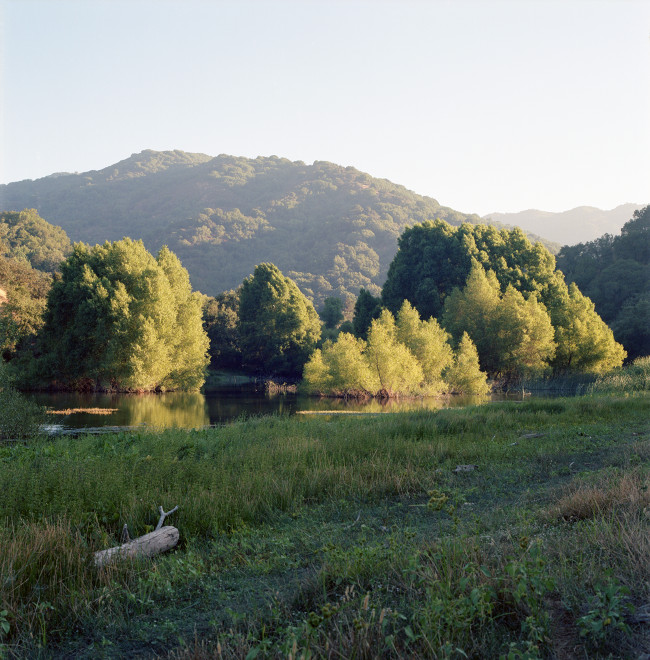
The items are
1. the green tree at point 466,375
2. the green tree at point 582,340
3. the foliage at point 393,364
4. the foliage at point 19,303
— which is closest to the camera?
the foliage at point 19,303

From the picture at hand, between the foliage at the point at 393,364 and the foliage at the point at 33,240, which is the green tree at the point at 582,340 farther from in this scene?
the foliage at the point at 33,240

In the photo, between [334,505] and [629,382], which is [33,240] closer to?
[629,382]

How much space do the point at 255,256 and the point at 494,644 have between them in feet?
385

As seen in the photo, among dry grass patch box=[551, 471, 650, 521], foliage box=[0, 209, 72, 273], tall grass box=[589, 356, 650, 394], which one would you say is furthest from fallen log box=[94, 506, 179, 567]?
foliage box=[0, 209, 72, 273]

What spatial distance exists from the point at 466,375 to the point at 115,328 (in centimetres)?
2827

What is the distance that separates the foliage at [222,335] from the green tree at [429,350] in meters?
25.2

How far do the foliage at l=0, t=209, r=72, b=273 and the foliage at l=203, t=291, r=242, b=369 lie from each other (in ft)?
68.5

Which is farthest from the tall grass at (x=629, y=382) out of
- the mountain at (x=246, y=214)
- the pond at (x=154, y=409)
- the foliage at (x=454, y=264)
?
the mountain at (x=246, y=214)

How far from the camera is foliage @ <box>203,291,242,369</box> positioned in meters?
64.4

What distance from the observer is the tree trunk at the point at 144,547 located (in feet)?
17.3

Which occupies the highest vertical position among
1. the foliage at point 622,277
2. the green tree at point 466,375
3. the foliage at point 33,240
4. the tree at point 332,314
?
the foliage at point 33,240

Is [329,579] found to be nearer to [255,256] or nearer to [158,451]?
[158,451]

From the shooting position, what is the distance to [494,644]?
10.3 feet

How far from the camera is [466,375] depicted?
44688 mm
